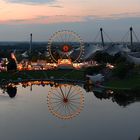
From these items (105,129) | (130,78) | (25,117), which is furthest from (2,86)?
(105,129)

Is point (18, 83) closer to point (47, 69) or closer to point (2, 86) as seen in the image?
point (2, 86)

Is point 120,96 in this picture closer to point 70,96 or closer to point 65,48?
point 70,96

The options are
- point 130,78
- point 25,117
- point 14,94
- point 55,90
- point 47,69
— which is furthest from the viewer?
point 47,69

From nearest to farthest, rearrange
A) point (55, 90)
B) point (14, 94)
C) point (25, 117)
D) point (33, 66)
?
point (25, 117)
point (14, 94)
point (55, 90)
point (33, 66)

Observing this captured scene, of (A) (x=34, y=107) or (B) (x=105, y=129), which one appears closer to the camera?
(B) (x=105, y=129)

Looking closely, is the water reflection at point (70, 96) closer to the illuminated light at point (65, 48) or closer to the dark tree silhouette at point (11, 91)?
the dark tree silhouette at point (11, 91)

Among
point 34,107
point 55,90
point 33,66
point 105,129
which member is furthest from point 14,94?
point 33,66

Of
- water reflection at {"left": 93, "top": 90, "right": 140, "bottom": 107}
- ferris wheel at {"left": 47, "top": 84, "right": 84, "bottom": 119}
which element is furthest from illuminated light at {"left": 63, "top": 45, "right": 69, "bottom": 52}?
water reflection at {"left": 93, "top": 90, "right": 140, "bottom": 107}
